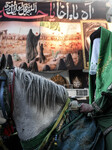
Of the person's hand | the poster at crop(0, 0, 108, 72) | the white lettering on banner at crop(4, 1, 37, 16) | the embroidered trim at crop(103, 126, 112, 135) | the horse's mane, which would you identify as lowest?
the embroidered trim at crop(103, 126, 112, 135)

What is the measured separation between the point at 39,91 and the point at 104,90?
88 cm

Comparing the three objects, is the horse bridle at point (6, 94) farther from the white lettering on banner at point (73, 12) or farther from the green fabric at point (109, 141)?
the white lettering on banner at point (73, 12)

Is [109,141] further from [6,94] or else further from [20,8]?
[20,8]

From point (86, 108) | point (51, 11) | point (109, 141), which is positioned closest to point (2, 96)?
point (86, 108)

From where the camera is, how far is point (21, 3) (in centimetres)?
834

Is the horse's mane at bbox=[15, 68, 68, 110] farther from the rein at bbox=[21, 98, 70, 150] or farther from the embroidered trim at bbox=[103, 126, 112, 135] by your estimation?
the embroidered trim at bbox=[103, 126, 112, 135]

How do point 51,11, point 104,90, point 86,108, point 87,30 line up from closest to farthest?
point 86,108
point 104,90
point 87,30
point 51,11

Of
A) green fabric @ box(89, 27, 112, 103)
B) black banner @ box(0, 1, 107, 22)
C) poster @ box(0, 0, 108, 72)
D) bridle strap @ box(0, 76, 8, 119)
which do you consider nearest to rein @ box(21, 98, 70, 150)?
bridle strap @ box(0, 76, 8, 119)

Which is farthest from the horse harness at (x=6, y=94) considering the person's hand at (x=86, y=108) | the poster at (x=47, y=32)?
the poster at (x=47, y=32)

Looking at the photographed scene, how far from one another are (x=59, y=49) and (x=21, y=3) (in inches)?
123

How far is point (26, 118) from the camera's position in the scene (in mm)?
1305

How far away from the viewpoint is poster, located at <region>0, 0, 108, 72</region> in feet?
25.5

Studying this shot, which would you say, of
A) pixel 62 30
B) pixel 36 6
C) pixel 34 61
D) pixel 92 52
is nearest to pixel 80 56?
pixel 62 30

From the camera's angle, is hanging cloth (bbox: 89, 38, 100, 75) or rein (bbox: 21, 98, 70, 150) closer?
rein (bbox: 21, 98, 70, 150)
